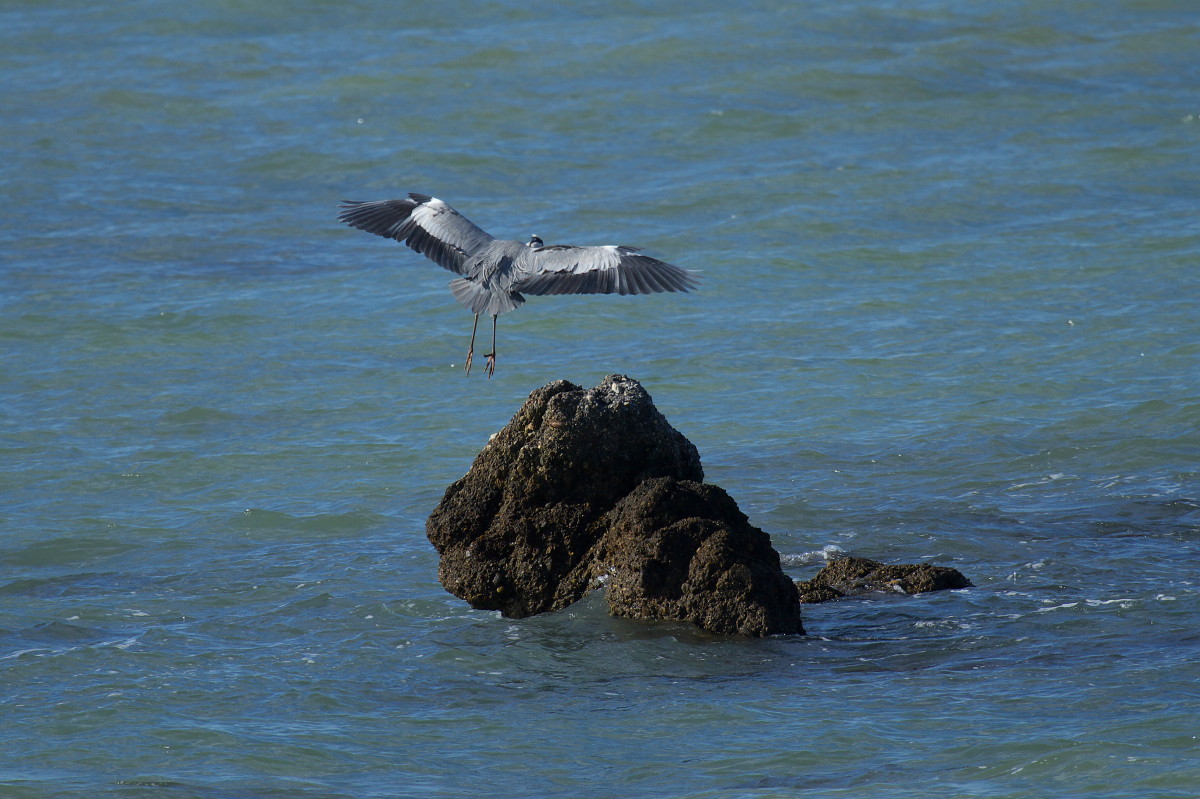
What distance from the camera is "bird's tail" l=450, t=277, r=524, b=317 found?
8547mm

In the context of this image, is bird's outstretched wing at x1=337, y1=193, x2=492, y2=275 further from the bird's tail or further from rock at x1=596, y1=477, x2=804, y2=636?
rock at x1=596, y1=477, x2=804, y2=636

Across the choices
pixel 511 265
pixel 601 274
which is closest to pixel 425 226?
pixel 511 265

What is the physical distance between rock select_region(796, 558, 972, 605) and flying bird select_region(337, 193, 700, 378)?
177cm

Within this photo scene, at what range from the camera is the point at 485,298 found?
864cm

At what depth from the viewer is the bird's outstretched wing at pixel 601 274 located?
8.45 meters

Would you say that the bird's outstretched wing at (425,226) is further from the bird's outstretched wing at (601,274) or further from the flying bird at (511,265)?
the bird's outstretched wing at (601,274)

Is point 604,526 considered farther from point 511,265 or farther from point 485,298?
point 511,265

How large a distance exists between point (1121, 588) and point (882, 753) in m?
2.51

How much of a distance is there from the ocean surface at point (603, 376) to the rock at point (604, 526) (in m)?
0.19

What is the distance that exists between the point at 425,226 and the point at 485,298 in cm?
87

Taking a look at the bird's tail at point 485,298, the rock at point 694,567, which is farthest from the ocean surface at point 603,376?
the bird's tail at point 485,298

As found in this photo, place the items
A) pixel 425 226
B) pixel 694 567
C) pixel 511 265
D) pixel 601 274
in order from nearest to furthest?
pixel 694 567 < pixel 601 274 < pixel 511 265 < pixel 425 226

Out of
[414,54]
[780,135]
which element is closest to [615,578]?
[780,135]

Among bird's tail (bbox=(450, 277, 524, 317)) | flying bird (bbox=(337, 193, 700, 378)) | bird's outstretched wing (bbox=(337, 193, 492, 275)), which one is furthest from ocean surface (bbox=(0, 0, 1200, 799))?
bird's outstretched wing (bbox=(337, 193, 492, 275))
